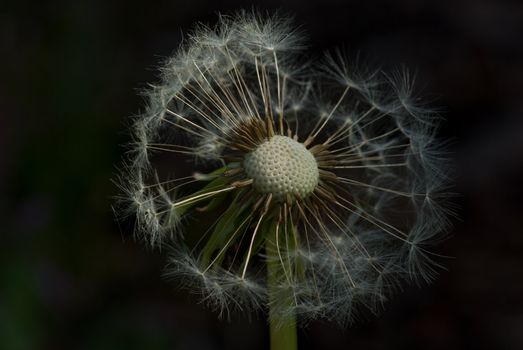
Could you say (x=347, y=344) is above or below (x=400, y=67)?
below

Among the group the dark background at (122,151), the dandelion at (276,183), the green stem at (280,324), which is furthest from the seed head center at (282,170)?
the dark background at (122,151)

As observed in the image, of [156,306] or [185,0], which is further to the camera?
[185,0]

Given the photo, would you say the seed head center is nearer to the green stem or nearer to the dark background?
the green stem

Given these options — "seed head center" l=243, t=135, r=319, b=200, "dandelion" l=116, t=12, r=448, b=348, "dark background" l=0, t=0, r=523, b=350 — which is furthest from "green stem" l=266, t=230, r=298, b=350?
"dark background" l=0, t=0, r=523, b=350

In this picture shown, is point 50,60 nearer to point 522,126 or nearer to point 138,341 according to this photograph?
point 138,341

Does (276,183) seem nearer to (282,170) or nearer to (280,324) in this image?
(282,170)

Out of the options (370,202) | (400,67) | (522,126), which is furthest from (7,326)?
(522,126)
